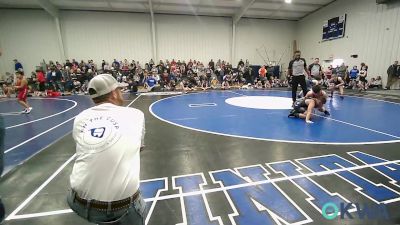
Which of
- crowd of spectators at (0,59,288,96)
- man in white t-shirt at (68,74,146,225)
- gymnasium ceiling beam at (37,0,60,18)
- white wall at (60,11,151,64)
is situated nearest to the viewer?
man in white t-shirt at (68,74,146,225)

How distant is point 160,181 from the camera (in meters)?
2.93

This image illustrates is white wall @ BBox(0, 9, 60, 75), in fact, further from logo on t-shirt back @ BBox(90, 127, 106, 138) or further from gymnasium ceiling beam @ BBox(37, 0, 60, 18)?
logo on t-shirt back @ BBox(90, 127, 106, 138)

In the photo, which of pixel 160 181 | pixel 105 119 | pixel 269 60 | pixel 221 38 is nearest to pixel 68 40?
pixel 221 38

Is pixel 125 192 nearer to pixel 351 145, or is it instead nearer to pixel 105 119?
pixel 105 119

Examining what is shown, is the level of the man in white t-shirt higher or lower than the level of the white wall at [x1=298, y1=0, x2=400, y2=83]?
lower

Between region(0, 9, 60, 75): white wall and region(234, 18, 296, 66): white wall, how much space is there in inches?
551

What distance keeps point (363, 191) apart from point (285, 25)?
2010cm

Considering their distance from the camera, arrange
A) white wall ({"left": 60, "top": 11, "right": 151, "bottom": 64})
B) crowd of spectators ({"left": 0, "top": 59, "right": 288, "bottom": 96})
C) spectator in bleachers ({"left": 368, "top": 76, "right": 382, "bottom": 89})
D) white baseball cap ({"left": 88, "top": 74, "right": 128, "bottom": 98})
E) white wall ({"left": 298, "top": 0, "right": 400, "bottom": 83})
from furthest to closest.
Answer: white wall ({"left": 60, "top": 11, "right": 151, "bottom": 64}) → crowd of spectators ({"left": 0, "top": 59, "right": 288, "bottom": 96}) → spectator in bleachers ({"left": 368, "top": 76, "right": 382, "bottom": 89}) → white wall ({"left": 298, "top": 0, "right": 400, "bottom": 83}) → white baseball cap ({"left": 88, "top": 74, "right": 128, "bottom": 98})

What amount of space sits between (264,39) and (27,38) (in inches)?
706

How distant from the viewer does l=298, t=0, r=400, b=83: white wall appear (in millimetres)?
12648

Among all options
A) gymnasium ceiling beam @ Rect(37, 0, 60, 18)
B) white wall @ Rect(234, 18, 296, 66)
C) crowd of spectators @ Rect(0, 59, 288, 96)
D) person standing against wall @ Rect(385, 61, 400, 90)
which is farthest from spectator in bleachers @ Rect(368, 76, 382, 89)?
gymnasium ceiling beam @ Rect(37, 0, 60, 18)

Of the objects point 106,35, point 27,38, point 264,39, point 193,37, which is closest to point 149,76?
point 106,35

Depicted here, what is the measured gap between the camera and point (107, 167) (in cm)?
128

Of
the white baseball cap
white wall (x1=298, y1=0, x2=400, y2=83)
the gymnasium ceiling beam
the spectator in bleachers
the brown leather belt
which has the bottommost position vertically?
the spectator in bleachers
